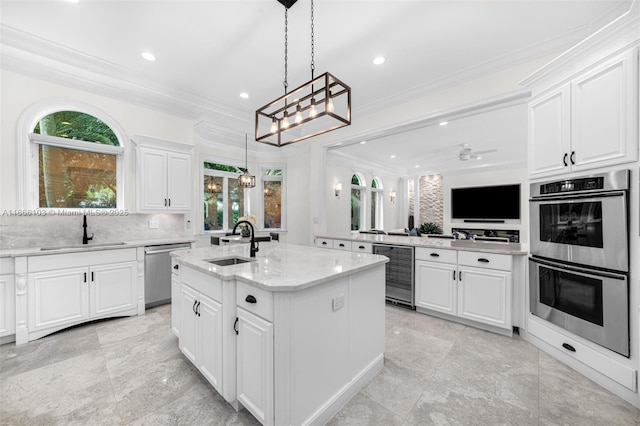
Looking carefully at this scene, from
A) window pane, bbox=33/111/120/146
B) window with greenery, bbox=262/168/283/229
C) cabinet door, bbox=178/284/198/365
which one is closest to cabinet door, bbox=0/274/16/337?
window pane, bbox=33/111/120/146

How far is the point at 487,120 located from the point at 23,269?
6.84 meters

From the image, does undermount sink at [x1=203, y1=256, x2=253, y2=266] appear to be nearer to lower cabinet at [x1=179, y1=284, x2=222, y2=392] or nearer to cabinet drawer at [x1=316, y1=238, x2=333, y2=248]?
lower cabinet at [x1=179, y1=284, x2=222, y2=392]

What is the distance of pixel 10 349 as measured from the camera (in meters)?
2.41

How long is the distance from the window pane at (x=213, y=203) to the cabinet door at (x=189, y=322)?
3901mm

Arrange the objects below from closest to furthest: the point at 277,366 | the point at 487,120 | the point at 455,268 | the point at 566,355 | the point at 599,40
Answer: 1. the point at 277,366
2. the point at 599,40
3. the point at 566,355
4. the point at 455,268
5. the point at 487,120

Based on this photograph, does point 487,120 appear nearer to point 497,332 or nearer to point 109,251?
point 497,332

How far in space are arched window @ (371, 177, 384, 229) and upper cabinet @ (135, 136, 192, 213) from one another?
19.8 feet

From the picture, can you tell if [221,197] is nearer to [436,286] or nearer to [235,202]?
[235,202]

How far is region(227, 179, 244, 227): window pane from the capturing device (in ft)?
20.4

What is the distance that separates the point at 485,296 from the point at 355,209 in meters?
5.30

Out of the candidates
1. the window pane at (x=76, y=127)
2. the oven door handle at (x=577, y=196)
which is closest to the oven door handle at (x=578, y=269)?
the oven door handle at (x=577, y=196)

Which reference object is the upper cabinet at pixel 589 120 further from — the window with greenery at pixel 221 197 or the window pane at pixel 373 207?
the window pane at pixel 373 207

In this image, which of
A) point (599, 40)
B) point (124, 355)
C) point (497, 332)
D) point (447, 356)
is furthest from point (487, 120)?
point (124, 355)

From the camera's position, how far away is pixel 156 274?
344cm
